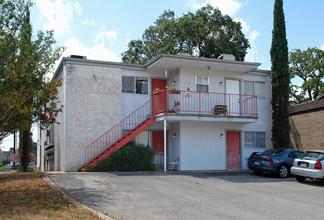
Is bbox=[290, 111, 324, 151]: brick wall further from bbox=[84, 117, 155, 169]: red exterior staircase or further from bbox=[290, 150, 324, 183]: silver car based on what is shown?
bbox=[84, 117, 155, 169]: red exterior staircase

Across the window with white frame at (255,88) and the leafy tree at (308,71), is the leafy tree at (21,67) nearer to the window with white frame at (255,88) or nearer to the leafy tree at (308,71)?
the window with white frame at (255,88)

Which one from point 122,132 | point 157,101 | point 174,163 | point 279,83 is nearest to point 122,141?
point 122,132

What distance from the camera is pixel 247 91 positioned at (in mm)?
19875

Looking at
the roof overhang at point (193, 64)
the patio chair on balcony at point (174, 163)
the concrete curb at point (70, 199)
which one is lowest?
the concrete curb at point (70, 199)

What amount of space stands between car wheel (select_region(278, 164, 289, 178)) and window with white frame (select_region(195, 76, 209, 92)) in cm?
578

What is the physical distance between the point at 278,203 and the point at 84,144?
9871mm

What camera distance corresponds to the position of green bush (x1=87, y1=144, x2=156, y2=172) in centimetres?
1552

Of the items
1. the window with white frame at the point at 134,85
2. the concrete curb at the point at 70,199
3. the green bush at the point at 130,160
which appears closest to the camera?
the concrete curb at the point at 70,199

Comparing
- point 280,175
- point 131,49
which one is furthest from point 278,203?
point 131,49

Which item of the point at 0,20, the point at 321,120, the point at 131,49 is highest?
the point at 131,49

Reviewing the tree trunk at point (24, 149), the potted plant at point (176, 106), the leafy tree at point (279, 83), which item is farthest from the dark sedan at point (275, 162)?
the tree trunk at point (24, 149)

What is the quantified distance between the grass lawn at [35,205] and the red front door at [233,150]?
36.1ft

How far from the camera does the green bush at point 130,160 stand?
15.5 metres

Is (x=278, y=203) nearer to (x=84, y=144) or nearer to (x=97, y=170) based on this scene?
(x=97, y=170)
